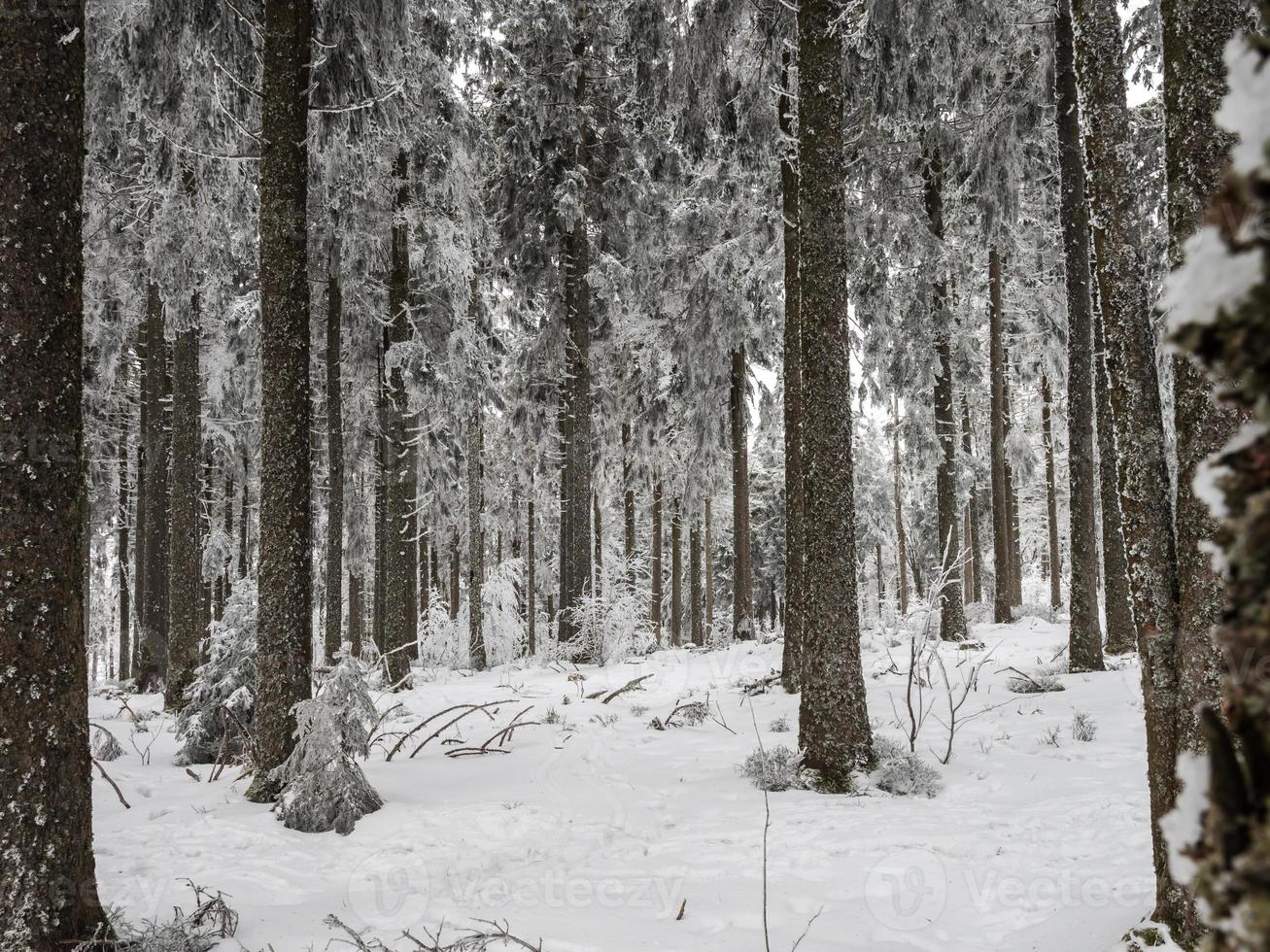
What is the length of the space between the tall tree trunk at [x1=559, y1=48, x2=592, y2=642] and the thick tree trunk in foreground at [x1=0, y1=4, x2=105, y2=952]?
11126 millimetres

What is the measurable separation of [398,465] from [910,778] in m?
10.1

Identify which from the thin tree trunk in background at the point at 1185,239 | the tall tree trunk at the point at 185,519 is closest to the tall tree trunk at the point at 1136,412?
the thin tree trunk in background at the point at 1185,239

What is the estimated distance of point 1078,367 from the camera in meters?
9.70

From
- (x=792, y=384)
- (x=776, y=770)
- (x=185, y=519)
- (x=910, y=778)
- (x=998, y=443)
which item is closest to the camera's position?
(x=910, y=778)

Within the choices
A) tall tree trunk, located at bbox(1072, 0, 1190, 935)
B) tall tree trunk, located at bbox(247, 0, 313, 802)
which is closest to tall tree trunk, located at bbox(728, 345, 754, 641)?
tall tree trunk, located at bbox(247, 0, 313, 802)

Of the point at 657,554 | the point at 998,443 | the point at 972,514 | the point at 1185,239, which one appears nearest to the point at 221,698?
the point at 1185,239

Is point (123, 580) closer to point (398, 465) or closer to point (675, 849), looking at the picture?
point (398, 465)

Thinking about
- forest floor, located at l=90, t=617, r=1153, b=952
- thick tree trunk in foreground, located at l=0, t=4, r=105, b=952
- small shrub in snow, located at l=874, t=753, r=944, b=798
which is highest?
thick tree trunk in foreground, located at l=0, t=4, r=105, b=952

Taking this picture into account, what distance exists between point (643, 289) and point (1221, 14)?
13.9 m

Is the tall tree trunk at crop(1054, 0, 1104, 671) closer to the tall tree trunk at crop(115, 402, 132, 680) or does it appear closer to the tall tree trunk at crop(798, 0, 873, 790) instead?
the tall tree trunk at crop(798, 0, 873, 790)

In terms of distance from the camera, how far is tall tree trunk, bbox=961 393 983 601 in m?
15.8

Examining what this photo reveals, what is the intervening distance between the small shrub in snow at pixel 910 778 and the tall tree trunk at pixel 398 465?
9208 millimetres

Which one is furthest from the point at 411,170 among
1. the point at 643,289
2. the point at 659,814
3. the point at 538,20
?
the point at 659,814

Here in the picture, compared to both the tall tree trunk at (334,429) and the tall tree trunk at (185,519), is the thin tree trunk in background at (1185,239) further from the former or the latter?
the tall tree trunk at (334,429)
